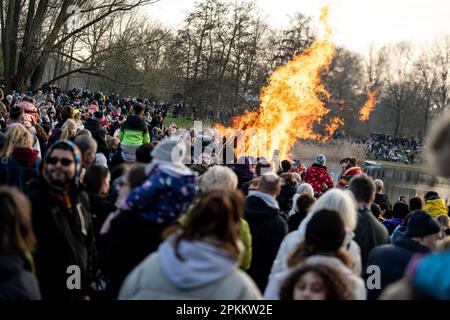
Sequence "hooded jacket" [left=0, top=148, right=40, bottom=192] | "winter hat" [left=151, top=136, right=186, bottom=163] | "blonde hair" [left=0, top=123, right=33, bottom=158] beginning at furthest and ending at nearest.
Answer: "blonde hair" [left=0, top=123, right=33, bottom=158] < "hooded jacket" [left=0, top=148, right=40, bottom=192] < "winter hat" [left=151, top=136, right=186, bottom=163]

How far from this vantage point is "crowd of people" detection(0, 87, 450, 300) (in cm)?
329

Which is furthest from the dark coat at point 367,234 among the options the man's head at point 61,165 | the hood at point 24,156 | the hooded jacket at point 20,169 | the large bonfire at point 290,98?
the large bonfire at point 290,98

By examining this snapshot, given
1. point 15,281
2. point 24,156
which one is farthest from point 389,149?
point 15,281

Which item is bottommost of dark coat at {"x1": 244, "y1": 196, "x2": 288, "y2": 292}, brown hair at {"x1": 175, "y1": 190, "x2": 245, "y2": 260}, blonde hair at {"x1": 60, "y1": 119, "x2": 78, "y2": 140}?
dark coat at {"x1": 244, "y1": 196, "x2": 288, "y2": 292}

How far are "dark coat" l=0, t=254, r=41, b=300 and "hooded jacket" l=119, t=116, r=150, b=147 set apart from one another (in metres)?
6.56

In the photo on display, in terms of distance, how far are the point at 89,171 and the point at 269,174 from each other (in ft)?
5.87

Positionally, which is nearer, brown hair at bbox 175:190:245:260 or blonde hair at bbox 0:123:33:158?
brown hair at bbox 175:190:245:260

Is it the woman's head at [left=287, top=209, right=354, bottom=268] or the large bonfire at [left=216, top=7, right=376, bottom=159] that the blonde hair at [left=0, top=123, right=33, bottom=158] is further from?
the large bonfire at [left=216, top=7, right=376, bottom=159]

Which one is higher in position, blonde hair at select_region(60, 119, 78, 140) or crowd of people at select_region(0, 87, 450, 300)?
blonde hair at select_region(60, 119, 78, 140)

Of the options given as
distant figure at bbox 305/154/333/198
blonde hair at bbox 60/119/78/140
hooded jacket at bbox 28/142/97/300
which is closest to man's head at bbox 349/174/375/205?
hooded jacket at bbox 28/142/97/300

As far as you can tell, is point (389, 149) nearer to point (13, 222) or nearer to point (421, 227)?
point (421, 227)

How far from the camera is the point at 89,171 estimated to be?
5953mm

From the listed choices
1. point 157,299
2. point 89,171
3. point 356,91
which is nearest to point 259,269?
point 89,171

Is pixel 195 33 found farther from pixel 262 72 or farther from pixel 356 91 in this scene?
pixel 356 91
